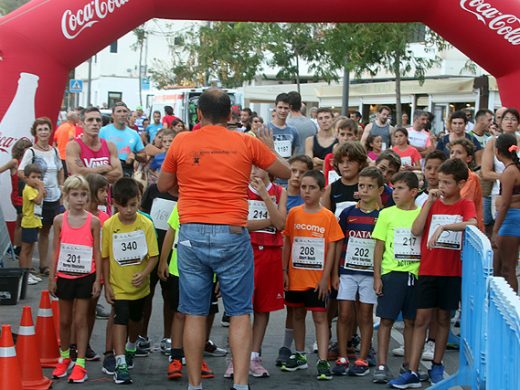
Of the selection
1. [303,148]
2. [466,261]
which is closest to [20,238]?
[303,148]

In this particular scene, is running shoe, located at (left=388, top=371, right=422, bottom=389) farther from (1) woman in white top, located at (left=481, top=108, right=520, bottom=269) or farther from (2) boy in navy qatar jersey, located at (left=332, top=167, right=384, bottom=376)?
(1) woman in white top, located at (left=481, top=108, right=520, bottom=269)

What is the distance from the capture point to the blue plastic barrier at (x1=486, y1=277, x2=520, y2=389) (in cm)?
390

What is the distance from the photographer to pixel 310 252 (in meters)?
7.59

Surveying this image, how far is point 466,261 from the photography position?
6.62 m

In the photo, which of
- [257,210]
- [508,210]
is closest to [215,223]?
[257,210]

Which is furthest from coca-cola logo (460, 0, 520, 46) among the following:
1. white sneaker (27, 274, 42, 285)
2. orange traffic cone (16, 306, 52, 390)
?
orange traffic cone (16, 306, 52, 390)

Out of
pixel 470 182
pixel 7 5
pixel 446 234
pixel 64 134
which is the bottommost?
pixel 446 234

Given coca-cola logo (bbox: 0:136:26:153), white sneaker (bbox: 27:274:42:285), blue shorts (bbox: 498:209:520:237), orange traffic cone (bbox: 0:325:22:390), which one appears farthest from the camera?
white sneaker (bbox: 27:274:42:285)

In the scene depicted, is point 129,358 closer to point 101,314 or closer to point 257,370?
point 257,370

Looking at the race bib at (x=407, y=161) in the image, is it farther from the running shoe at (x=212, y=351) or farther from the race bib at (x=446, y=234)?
the race bib at (x=446, y=234)

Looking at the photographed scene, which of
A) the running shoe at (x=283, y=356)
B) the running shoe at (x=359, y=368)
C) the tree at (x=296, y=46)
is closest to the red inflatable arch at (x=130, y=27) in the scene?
the running shoe at (x=283, y=356)

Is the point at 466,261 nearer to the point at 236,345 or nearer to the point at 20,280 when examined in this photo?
the point at 236,345

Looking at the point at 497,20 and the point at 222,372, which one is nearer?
the point at 222,372

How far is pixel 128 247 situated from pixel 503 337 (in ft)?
11.9
